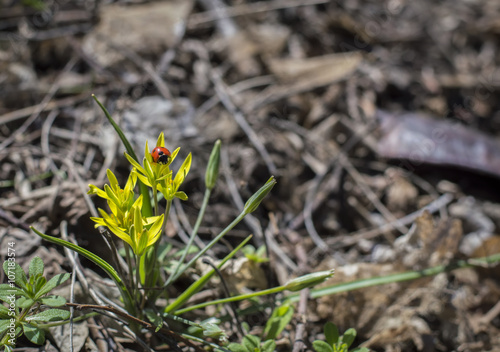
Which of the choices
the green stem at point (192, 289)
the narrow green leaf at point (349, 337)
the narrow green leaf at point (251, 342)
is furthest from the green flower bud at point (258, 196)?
the narrow green leaf at point (349, 337)

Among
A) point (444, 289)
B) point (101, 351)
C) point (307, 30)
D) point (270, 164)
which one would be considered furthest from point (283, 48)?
point (101, 351)

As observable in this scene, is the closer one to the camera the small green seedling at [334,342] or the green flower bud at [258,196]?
the green flower bud at [258,196]

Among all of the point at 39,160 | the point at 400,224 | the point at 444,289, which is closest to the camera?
the point at 444,289

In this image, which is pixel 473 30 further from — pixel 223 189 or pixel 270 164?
pixel 223 189

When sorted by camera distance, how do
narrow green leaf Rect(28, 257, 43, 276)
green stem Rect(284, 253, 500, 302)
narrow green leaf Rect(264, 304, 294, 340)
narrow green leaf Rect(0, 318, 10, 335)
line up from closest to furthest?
narrow green leaf Rect(0, 318, 10, 335), narrow green leaf Rect(28, 257, 43, 276), narrow green leaf Rect(264, 304, 294, 340), green stem Rect(284, 253, 500, 302)

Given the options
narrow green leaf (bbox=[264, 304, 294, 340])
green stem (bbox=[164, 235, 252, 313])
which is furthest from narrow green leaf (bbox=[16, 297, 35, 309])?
narrow green leaf (bbox=[264, 304, 294, 340])

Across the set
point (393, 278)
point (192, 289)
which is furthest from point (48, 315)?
point (393, 278)

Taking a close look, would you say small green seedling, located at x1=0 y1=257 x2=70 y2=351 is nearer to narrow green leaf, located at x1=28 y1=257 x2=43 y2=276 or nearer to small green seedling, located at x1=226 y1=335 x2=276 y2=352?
narrow green leaf, located at x1=28 y1=257 x2=43 y2=276

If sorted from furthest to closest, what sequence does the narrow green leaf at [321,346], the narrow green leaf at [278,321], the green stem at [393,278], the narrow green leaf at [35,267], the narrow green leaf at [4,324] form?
the green stem at [393,278], the narrow green leaf at [278,321], the narrow green leaf at [321,346], the narrow green leaf at [35,267], the narrow green leaf at [4,324]

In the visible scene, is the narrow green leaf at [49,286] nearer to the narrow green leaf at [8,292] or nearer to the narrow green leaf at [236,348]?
the narrow green leaf at [8,292]
